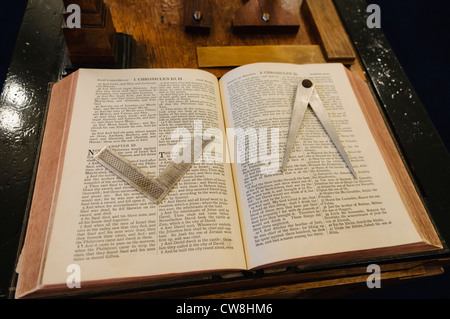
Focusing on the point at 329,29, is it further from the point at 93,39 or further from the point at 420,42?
the point at 420,42

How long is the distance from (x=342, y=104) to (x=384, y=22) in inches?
46.7

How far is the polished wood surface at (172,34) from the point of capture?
3.00 ft

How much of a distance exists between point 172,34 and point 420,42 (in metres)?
1.38

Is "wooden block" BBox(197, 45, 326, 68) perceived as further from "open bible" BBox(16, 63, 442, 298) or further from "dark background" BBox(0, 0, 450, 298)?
"dark background" BBox(0, 0, 450, 298)

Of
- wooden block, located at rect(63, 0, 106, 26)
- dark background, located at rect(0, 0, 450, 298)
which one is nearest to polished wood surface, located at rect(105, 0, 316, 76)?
wooden block, located at rect(63, 0, 106, 26)

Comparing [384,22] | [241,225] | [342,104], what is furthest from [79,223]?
[384,22]

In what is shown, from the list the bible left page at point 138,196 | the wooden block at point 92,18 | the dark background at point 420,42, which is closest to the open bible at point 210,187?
the bible left page at point 138,196

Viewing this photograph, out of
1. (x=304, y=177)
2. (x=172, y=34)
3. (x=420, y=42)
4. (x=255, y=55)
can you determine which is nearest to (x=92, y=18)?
(x=172, y=34)

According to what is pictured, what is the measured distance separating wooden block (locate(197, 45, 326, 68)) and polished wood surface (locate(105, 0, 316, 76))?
0.03 meters

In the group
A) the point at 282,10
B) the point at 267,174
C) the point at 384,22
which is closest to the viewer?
the point at 267,174

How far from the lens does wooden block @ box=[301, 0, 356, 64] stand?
0.95 m

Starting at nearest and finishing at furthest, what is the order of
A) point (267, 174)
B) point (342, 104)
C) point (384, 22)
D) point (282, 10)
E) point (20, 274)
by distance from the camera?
point (20, 274)
point (267, 174)
point (342, 104)
point (282, 10)
point (384, 22)

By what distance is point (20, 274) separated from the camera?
0.57 metres

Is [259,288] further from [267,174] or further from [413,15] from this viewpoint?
[413,15]
